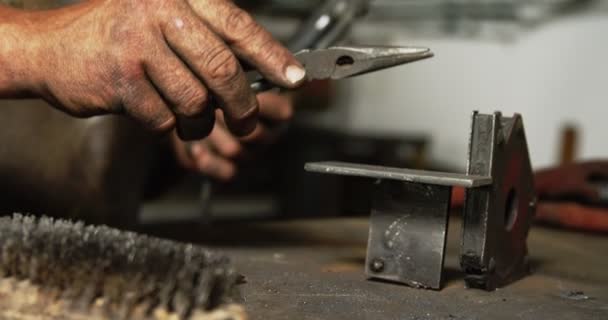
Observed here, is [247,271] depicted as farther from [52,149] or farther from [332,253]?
[52,149]

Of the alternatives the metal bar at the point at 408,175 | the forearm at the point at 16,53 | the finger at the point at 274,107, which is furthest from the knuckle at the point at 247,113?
the finger at the point at 274,107

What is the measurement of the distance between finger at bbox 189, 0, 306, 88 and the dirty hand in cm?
68

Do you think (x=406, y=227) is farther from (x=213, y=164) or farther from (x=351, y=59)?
(x=213, y=164)

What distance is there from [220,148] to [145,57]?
31.0 inches

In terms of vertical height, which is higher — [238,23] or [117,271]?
[238,23]

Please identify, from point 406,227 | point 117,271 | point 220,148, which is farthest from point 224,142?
point 117,271

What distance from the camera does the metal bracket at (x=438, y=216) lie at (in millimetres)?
860

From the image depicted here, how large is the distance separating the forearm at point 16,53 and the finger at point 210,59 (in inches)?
7.2

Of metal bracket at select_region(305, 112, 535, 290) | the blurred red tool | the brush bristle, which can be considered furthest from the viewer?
the blurred red tool

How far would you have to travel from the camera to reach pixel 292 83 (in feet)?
2.97

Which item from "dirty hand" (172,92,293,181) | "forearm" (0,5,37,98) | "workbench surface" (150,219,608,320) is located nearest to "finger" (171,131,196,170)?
"dirty hand" (172,92,293,181)

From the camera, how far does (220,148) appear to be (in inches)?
64.5

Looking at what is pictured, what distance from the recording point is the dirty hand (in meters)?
1.61

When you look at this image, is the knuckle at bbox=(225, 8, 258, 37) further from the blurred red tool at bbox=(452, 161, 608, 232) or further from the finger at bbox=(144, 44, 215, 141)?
the blurred red tool at bbox=(452, 161, 608, 232)
